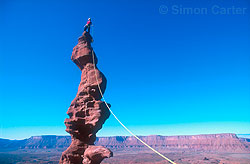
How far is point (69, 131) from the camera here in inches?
635

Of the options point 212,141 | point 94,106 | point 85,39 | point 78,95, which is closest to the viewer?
point 94,106

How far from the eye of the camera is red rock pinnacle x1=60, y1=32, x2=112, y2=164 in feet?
49.7

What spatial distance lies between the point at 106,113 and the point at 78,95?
13.4 ft

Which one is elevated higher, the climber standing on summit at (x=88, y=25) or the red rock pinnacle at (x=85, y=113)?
the climber standing on summit at (x=88, y=25)

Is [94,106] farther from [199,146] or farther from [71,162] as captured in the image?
[199,146]

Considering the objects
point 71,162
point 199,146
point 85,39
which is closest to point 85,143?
point 71,162

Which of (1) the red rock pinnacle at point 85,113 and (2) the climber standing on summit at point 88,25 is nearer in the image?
(1) the red rock pinnacle at point 85,113

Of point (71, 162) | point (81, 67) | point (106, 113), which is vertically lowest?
point (71, 162)

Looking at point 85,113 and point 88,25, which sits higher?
point 88,25

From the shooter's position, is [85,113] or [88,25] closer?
[85,113]

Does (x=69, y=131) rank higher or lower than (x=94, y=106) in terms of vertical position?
lower

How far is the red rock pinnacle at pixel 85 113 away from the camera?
15141 mm

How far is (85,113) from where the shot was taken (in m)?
16.3

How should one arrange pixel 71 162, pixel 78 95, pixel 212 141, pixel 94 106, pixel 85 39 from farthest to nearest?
pixel 212 141 → pixel 85 39 → pixel 78 95 → pixel 94 106 → pixel 71 162
